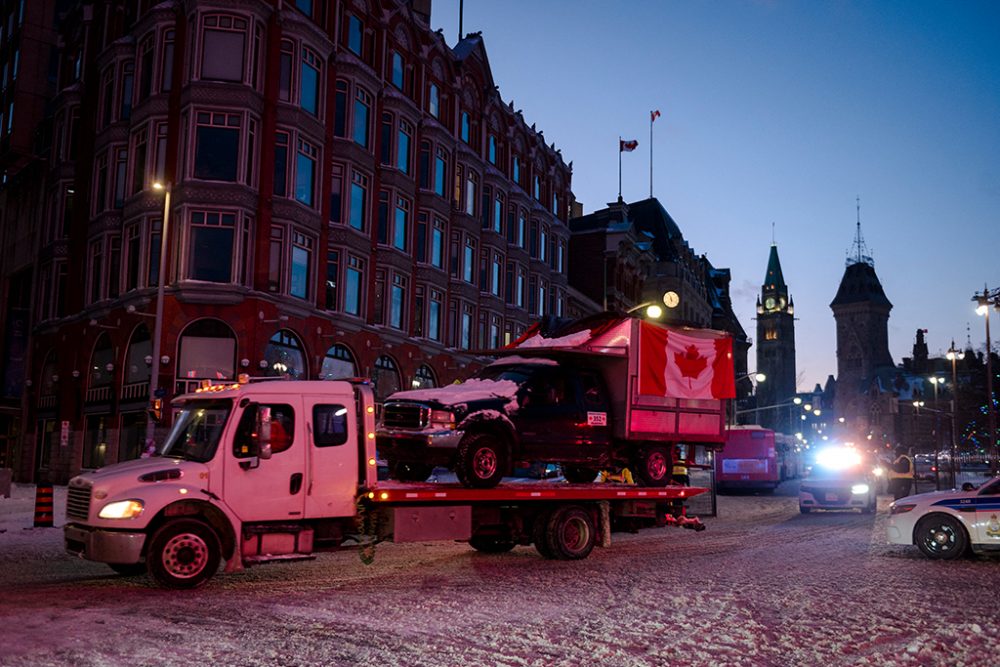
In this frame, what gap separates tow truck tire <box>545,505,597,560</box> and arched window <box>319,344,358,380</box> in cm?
2143

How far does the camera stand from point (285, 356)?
32.4 m

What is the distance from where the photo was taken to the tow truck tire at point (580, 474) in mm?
15953

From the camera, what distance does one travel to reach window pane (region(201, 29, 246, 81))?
3138 centimetres

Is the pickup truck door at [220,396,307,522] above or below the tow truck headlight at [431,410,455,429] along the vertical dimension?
below

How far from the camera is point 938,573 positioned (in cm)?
1280

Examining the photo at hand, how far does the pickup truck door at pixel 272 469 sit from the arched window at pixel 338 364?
2307cm

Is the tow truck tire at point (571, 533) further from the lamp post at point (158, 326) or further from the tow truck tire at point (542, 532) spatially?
the lamp post at point (158, 326)

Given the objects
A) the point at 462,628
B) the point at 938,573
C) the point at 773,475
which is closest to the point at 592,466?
the point at 938,573

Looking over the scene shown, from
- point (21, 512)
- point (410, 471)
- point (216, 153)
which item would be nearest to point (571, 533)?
point (410, 471)

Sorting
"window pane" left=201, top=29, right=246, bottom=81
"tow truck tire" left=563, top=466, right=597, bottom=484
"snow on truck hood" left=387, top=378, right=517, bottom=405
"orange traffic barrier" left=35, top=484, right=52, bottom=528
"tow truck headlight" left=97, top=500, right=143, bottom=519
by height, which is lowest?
"orange traffic barrier" left=35, top=484, right=52, bottom=528

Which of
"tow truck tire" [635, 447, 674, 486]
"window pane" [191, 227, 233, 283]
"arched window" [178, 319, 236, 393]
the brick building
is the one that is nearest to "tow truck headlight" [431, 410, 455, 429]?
"tow truck tire" [635, 447, 674, 486]

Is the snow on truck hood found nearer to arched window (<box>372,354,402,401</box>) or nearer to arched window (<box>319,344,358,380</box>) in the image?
arched window (<box>319,344,358,380</box>)

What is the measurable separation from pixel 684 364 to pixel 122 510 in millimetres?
9380

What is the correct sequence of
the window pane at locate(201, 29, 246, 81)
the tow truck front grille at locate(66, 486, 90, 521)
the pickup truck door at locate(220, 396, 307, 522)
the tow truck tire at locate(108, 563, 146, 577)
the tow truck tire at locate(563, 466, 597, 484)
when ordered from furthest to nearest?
1. the window pane at locate(201, 29, 246, 81)
2. the tow truck tire at locate(563, 466, 597, 484)
3. the tow truck tire at locate(108, 563, 146, 577)
4. the pickup truck door at locate(220, 396, 307, 522)
5. the tow truck front grille at locate(66, 486, 90, 521)
